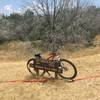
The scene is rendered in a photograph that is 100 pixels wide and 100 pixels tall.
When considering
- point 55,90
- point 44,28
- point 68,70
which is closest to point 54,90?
point 55,90

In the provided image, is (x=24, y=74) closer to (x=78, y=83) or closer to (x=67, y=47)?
(x=78, y=83)

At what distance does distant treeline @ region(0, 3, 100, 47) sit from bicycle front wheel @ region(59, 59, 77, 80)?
1769 cm

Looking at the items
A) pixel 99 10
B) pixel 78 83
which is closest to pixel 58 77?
pixel 78 83

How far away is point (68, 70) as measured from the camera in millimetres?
7332

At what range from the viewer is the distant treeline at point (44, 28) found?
1017 inches

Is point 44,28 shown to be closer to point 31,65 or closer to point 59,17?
point 59,17

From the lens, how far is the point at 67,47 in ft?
77.4

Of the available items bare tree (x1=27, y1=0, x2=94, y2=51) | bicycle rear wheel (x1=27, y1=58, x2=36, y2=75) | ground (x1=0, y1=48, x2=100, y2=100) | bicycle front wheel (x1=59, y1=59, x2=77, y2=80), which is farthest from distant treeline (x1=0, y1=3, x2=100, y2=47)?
ground (x1=0, y1=48, x2=100, y2=100)

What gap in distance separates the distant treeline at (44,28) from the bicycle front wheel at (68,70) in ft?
58.0

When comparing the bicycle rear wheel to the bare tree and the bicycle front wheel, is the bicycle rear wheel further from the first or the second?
the bare tree

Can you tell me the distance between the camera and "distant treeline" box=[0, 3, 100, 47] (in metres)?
25.8

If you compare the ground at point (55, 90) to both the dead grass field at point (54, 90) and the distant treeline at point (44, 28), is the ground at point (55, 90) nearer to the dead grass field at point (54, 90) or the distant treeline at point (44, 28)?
the dead grass field at point (54, 90)

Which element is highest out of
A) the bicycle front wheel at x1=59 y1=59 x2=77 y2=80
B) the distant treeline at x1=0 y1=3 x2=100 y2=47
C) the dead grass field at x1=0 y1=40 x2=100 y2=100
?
the distant treeline at x1=0 y1=3 x2=100 y2=47

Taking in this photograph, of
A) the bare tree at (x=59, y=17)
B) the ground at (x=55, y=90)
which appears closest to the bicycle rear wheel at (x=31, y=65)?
the ground at (x=55, y=90)
